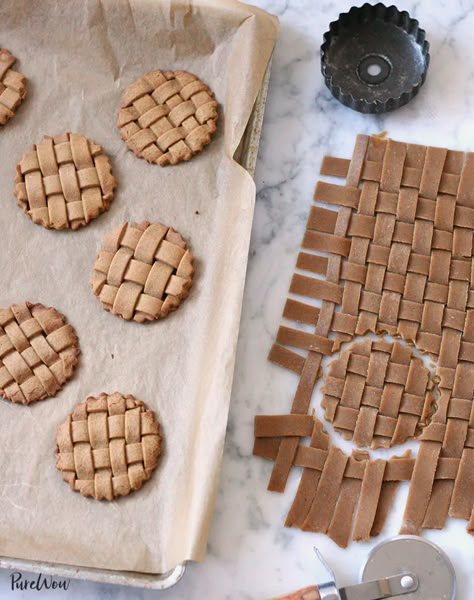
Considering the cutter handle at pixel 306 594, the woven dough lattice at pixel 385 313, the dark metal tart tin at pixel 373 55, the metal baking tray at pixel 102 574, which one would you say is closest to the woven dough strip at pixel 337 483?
the woven dough lattice at pixel 385 313

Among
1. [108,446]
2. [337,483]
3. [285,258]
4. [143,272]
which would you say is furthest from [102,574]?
[285,258]

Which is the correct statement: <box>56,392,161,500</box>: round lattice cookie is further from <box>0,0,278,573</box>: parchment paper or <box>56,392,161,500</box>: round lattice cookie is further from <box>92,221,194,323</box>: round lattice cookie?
<box>92,221,194,323</box>: round lattice cookie

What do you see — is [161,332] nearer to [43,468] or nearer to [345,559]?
[43,468]

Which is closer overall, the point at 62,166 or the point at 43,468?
the point at 43,468

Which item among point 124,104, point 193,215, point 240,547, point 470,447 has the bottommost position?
point 240,547

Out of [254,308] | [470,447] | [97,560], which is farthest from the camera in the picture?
[254,308]

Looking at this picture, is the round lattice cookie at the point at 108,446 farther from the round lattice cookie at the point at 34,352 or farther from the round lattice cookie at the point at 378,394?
the round lattice cookie at the point at 378,394

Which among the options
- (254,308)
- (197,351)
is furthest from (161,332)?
(254,308)
